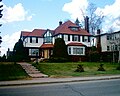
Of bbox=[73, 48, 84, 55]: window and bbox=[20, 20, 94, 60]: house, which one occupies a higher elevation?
bbox=[20, 20, 94, 60]: house

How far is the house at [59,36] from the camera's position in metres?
60.9

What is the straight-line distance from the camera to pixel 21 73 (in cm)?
3111

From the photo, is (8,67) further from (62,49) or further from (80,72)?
(62,49)

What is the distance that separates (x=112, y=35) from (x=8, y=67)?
39064mm

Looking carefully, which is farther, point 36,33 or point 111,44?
point 111,44

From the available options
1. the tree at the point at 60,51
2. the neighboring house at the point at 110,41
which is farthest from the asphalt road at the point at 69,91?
the neighboring house at the point at 110,41

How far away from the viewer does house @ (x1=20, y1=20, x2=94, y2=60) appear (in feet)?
200

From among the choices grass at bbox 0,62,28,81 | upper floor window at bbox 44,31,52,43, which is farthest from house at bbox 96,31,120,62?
grass at bbox 0,62,28,81

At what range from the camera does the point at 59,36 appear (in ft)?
201

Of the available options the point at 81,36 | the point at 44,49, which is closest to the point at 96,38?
the point at 81,36

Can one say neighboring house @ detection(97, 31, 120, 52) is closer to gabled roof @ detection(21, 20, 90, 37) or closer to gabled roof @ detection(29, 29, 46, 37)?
gabled roof @ detection(21, 20, 90, 37)

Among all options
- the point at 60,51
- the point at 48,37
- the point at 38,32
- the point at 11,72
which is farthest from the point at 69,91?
the point at 38,32

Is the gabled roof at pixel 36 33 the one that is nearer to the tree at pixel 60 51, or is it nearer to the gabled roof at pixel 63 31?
the gabled roof at pixel 63 31

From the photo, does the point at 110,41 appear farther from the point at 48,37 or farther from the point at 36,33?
the point at 36,33
